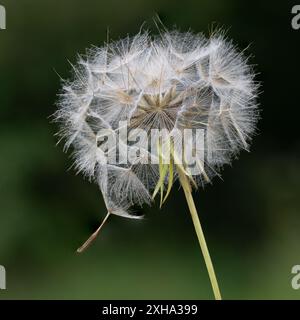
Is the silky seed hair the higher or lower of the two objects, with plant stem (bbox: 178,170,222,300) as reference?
higher

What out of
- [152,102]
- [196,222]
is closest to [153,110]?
[152,102]

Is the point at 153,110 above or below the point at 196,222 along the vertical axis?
above

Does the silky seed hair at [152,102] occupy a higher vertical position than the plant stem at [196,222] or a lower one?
higher

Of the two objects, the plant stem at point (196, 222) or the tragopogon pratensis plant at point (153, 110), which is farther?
the tragopogon pratensis plant at point (153, 110)

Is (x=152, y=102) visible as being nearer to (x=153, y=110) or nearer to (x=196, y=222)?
(x=153, y=110)

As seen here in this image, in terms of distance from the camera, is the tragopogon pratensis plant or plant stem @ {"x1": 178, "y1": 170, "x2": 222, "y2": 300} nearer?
plant stem @ {"x1": 178, "y1": 170, "x2": 222, "y2": 300}

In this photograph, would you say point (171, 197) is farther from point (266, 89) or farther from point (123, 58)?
point (123, 58)
